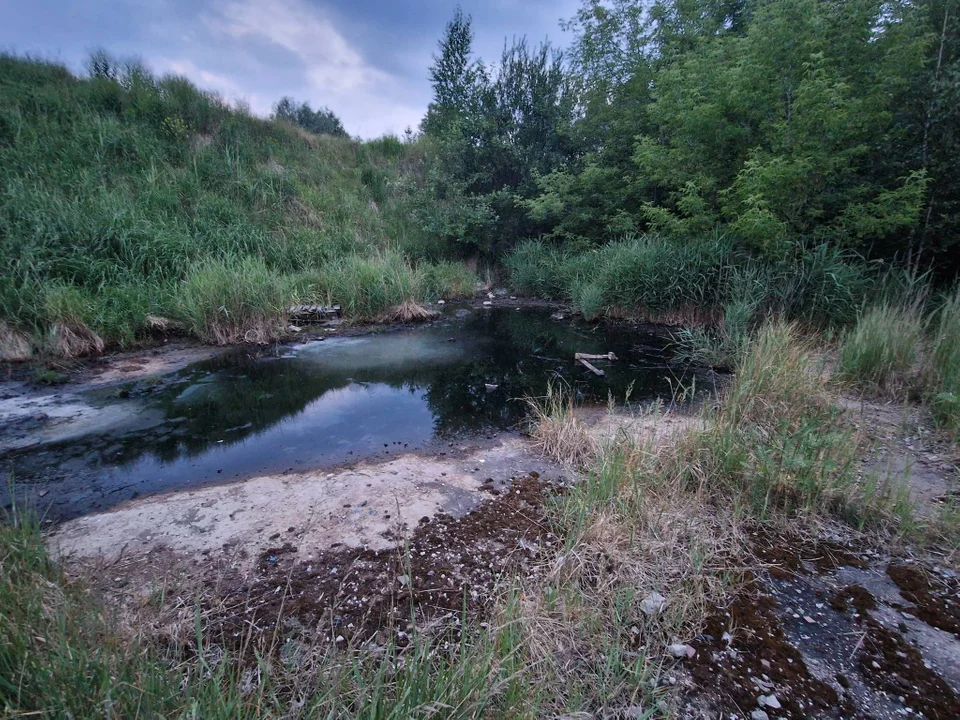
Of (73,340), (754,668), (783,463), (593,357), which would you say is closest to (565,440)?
(783,463)

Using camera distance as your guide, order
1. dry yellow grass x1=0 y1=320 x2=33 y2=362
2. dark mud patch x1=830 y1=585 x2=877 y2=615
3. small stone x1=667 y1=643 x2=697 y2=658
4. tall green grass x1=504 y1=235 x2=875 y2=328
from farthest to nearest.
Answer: tall green grass x1=504 y1=235 x2=875 y2=328 → dry yellow grass x1=0 y1=320 x2=33 y2=362 → dark mud patch x1=830 y1=585 x2=877 y2=615 → small stone x1=667 y1=643 x2=697 y2=658

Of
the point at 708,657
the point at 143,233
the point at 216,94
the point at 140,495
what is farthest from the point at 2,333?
the point at 216,94

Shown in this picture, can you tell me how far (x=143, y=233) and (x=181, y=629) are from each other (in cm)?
892

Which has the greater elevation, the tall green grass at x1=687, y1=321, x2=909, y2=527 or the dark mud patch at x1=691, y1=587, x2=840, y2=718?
the tall green grass at x1=687, y1=321, x2=909, y2=527

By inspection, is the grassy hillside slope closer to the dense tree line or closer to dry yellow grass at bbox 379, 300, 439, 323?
dry yellow grass at bbox 379, 300, 439, 323

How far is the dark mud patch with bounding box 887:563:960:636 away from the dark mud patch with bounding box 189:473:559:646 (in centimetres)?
174

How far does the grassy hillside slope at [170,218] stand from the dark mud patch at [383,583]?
19.9 feet

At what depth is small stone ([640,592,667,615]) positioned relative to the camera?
208cm

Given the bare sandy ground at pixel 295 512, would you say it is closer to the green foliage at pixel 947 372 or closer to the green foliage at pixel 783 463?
the green foliage at pixel 783 463

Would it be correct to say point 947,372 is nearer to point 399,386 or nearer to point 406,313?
point 399,386

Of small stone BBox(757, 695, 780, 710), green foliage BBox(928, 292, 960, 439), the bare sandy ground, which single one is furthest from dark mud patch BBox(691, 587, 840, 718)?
green foliage BBox(928, 292, 960, 439)

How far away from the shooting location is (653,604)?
211cm

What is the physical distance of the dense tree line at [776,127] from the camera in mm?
6336

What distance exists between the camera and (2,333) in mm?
6039
